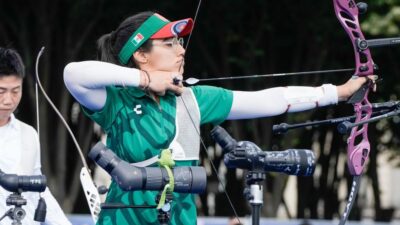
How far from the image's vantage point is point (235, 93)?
6.51 m

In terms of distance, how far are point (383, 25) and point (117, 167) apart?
14.0 metres

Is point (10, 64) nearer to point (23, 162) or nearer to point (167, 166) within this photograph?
point (23, 162)

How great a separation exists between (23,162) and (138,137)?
1485 millimetres

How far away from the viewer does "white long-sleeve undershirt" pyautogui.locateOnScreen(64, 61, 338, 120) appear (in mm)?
6164

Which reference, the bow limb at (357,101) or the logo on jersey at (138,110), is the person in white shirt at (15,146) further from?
the bow limb at (357,101)

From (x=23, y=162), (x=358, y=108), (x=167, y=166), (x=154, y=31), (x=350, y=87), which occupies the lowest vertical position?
(x=23, y=162)

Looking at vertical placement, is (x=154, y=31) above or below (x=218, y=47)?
above

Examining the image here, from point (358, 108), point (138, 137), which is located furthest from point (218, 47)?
point (138, 137)

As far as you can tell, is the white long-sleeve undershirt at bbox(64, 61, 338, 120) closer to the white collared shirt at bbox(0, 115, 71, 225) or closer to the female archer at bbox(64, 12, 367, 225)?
the female archer at bbox(64, 12, 367, 225)

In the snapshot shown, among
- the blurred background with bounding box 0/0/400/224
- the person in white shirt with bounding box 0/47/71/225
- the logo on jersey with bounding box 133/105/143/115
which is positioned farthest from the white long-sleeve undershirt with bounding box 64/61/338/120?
the blurred background with bounding box 0/0/400/224

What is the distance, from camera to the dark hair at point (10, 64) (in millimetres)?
7448

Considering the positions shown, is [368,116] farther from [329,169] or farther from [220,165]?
[329,169]

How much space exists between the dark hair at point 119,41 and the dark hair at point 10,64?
1022 millimetres

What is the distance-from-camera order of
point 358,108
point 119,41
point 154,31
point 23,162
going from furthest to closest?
point 23,162
point 358,108
point 119,41
point 154,31
